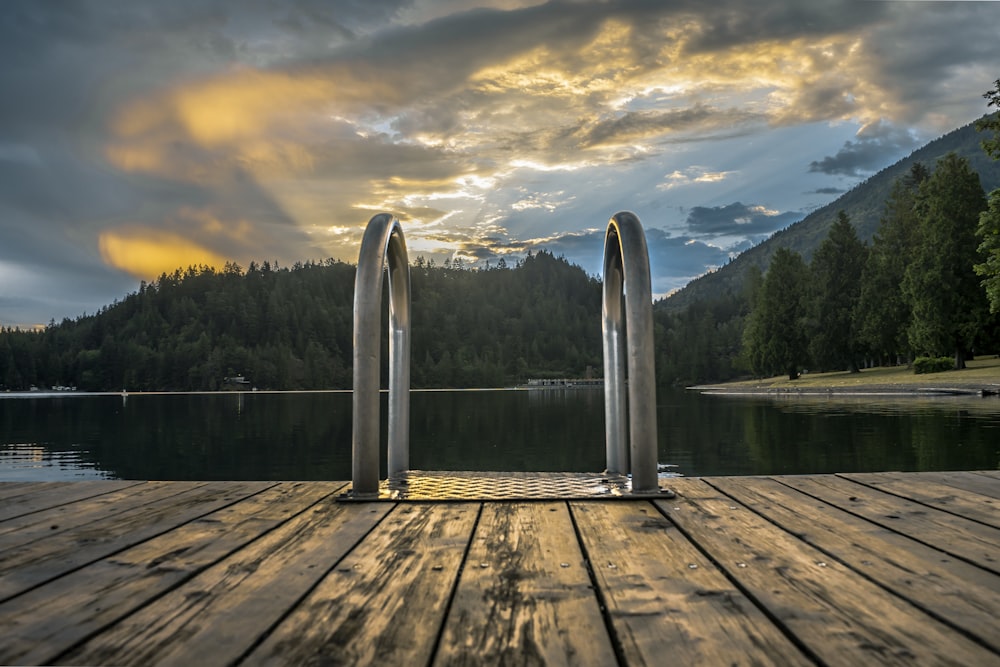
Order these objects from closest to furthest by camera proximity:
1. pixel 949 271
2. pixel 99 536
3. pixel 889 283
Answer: pixel 99 536 → pixel 949 271 → pixel 889 283

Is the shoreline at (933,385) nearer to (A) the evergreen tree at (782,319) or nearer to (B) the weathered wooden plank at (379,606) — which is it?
(A) the evergreen tree at (782,319)

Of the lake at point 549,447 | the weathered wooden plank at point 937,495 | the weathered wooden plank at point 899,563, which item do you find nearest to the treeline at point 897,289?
the lake at point 549,447

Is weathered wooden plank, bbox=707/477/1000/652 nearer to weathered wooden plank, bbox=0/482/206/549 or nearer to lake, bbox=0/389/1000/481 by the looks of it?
weathered wooden plank, bbox=0/482/206/549

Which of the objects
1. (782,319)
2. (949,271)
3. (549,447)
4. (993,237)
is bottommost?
(549,447)

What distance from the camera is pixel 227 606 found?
6.68ft

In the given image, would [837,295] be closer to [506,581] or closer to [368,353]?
[368,353]

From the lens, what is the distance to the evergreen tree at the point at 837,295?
65.8 metres

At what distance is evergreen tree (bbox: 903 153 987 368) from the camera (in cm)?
4841

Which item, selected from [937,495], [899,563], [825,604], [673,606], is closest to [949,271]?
[937,495]

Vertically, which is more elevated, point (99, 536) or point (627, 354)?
point (627, 354)

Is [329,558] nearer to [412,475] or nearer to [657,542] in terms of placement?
[657,542]

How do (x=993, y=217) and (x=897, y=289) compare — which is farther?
(x=897, y=289)

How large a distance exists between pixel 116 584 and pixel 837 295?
238ft

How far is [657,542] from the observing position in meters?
2.80
